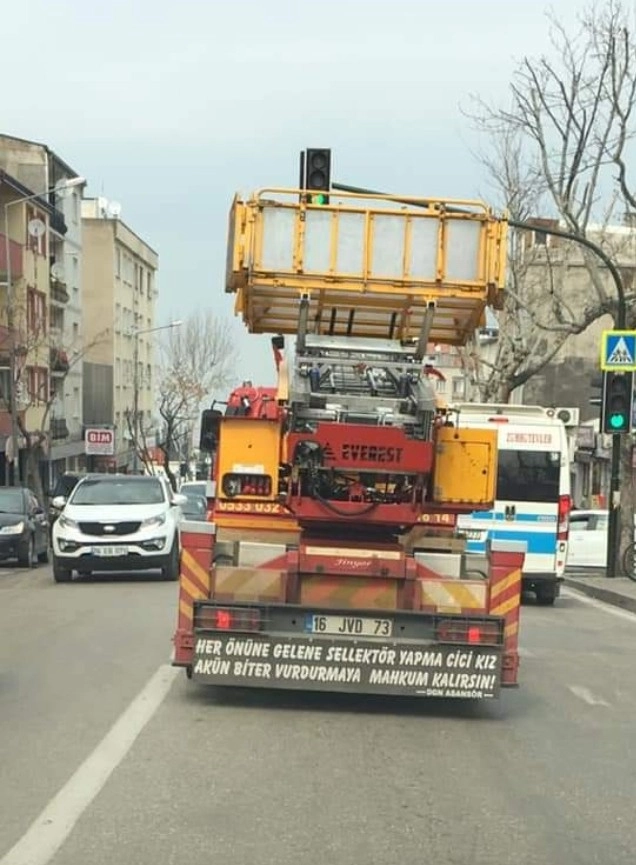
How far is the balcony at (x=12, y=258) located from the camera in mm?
48469

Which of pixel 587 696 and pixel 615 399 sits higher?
pixel 615 399

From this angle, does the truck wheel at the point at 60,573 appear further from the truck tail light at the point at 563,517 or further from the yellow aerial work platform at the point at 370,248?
the yellow aerial work platform at the point at 370,248

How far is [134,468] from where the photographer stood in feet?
256

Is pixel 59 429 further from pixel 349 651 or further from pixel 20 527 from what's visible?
pixel 349 651

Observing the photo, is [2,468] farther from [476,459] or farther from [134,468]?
[476,459]

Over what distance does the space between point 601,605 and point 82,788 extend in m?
13.1

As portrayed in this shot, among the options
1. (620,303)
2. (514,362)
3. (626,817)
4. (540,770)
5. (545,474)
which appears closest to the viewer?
(626,817)

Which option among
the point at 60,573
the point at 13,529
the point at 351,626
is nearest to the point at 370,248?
the point at 351,626

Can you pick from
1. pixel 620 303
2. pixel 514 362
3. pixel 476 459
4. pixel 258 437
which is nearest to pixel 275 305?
pixel 258 437

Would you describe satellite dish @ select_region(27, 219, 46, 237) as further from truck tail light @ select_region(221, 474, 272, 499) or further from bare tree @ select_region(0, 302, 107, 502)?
truck tail light @ select_region(221, 474, 272, 499)

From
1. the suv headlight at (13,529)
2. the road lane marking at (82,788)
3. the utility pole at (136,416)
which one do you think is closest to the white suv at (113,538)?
the suv headlight at (13,529)

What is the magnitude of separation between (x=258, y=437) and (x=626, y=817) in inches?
151

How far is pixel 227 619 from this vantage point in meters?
8.47

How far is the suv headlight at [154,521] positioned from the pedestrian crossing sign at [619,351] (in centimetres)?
762
